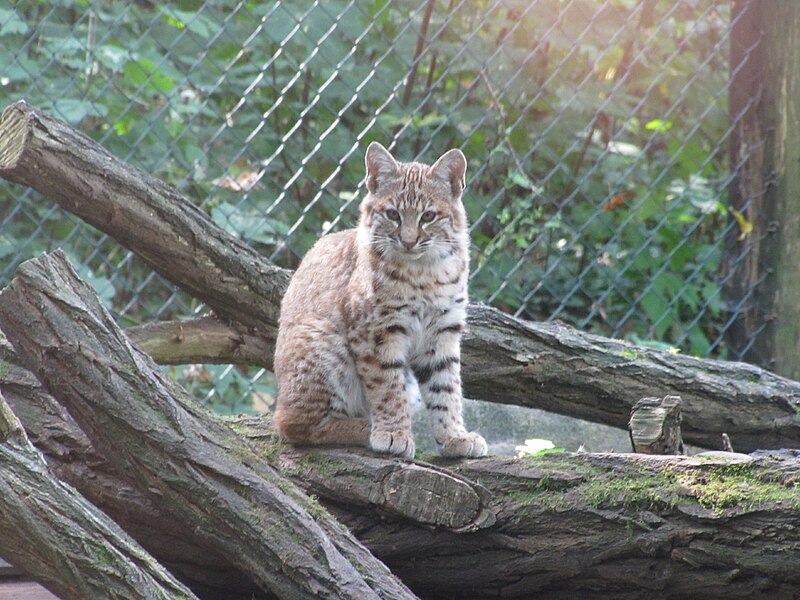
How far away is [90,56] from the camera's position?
16.9ft

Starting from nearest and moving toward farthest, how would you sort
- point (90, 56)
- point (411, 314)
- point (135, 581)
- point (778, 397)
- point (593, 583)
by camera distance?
point (135, 581), point (593, 583), point (411, 314), point (778, 397), point (90, 56)

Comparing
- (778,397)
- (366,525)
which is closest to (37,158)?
(366,525)

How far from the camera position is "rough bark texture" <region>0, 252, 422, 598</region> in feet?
8.55

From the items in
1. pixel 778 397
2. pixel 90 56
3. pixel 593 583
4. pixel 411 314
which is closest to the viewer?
pixel 593 583

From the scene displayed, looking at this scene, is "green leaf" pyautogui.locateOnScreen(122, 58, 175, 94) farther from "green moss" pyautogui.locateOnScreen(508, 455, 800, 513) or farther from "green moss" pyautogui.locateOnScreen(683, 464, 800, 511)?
"green moss" pyautogui.locateOnScreen(683, 464, 800, 511)

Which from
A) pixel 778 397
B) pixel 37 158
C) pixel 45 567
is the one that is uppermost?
pixel 778 397

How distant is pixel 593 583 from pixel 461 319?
3.61 feet

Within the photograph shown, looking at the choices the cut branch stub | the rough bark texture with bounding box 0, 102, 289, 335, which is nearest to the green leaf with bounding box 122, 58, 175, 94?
the rough bark texture with bounding box 0, 102, 289, 335

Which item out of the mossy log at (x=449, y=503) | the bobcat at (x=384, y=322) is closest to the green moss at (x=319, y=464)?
the mossy log at (x=449, y=503)

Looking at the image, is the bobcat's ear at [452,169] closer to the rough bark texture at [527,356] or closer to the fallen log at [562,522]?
the rough bark texture at [527,356]

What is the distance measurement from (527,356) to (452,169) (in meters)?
0.73

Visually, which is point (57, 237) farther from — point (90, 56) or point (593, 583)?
point (593, 583)

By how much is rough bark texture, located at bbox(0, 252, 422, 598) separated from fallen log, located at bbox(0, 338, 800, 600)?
325mm

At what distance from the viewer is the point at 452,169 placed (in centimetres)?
393
